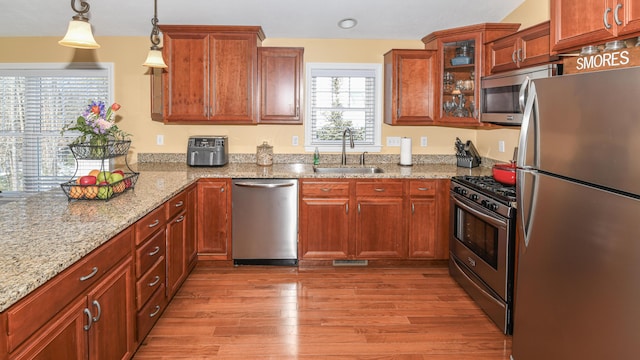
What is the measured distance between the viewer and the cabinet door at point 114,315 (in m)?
1.92

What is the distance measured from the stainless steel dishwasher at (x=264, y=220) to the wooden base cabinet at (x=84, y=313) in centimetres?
172

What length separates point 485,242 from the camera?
3.21m

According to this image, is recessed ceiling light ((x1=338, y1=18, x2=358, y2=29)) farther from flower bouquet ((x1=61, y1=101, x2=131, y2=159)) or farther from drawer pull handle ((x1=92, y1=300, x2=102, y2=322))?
drawer pull handle ((x1=92, y1=300, x2=102, y2=322))

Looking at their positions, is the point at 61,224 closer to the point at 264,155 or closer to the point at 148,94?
the point at 264,155

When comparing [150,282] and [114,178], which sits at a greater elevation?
[114,178]

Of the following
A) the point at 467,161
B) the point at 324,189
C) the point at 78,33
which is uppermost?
the point at 78,33

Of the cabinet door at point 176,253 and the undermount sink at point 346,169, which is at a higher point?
the undermount sink at point 346,169

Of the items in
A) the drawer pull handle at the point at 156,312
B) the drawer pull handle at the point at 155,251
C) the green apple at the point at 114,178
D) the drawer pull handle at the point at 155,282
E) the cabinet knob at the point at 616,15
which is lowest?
the drawer pull handle at the point at 156,312

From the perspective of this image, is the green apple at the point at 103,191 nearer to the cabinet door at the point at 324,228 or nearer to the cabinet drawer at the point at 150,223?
the cabinet drawer at the point at 150,223

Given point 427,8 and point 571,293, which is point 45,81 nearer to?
point 427,8

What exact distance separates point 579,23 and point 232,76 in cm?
285

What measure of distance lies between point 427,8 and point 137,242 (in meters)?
3.07

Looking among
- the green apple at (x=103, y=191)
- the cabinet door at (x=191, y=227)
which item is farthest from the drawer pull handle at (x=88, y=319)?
the cabinet door at (x=191, y=227)

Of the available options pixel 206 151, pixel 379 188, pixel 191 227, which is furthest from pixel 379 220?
pixel 206 151
